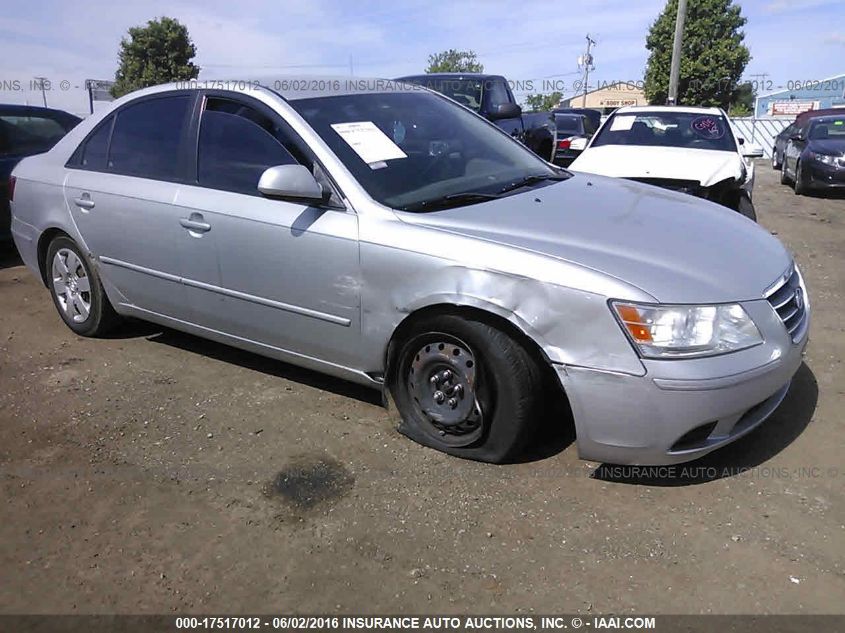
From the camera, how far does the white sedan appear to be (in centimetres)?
659

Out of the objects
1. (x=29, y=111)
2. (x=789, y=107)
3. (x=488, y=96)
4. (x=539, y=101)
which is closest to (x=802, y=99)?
(x=789, y=107)

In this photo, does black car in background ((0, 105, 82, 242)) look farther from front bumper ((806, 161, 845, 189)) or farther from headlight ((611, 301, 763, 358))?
front bumper ((806, 161, 845, 189))

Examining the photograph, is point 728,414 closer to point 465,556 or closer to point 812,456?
point 812,456

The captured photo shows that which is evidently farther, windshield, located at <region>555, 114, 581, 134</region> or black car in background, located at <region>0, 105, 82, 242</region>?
windshield, located at <region>555, 114, 581, 134</region>

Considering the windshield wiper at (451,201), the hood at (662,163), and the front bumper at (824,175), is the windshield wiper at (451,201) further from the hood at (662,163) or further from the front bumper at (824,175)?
the front bumper at (824,175)

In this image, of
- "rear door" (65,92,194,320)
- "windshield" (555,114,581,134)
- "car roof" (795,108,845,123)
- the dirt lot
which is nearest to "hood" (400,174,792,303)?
the dirt lot

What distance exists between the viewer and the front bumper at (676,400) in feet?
8.55

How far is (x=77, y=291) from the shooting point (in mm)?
4707

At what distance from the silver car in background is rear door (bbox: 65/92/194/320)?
0.04 feet

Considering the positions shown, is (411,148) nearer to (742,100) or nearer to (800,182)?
(800,182)

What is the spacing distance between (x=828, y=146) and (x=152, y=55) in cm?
4032

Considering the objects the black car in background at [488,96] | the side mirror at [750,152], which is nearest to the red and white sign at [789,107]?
the black car in background at [488,96]

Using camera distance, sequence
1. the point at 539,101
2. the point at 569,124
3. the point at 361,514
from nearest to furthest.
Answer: the point at 361,514 < the point at 569,124 < the point at 539,101

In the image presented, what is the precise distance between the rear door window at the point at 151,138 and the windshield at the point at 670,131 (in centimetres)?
532
